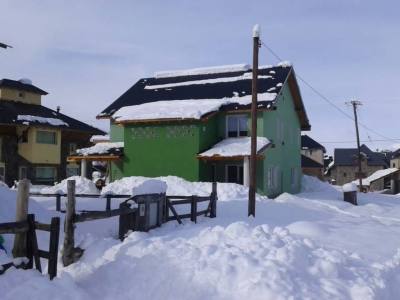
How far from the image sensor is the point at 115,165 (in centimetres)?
3023

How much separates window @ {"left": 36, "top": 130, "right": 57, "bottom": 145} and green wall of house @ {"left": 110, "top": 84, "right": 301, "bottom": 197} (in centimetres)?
646

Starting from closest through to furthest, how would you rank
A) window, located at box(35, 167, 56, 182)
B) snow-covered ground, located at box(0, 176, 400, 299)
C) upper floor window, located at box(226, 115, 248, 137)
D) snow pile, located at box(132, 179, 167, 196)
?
1. snow-covered ground, located at box(0, 176, 400, 299)
2. snow pile, located at box(132, 179, 167, 196)
3. upper floor window, located at box(226, 115, 248, 137)
4. window, located at box(35, 167, 56, 182)

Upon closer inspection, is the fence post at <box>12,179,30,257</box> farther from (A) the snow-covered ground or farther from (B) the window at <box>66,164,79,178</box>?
(B) the window at <box>66,164,79,178</box>

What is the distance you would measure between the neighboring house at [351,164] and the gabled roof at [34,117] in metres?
52.6

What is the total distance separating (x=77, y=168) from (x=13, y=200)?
26859 millimetres

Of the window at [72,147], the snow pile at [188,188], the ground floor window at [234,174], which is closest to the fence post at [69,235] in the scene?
the snow pile at [188,188]

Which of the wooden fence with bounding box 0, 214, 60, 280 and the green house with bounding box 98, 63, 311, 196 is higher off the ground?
the green house with bounding box 98, 63, 311, 196

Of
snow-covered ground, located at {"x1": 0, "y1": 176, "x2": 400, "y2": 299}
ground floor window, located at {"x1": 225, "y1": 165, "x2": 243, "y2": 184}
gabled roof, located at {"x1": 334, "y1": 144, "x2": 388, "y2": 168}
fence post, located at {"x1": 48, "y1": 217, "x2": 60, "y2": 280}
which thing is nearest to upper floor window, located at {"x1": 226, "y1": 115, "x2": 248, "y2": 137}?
ground floor window, located at {"x1": 225, "y1": 165, "x2": 243, "y2": 184}

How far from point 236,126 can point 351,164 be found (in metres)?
54.5

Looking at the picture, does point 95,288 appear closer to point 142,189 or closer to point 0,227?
point 0,227

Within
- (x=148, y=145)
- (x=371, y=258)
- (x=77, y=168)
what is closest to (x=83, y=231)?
(x=371, y=258)

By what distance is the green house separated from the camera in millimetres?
27578

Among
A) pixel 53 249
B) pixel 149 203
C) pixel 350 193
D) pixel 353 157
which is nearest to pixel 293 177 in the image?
pixel 350 193

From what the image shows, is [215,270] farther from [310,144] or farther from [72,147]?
[310,144]
